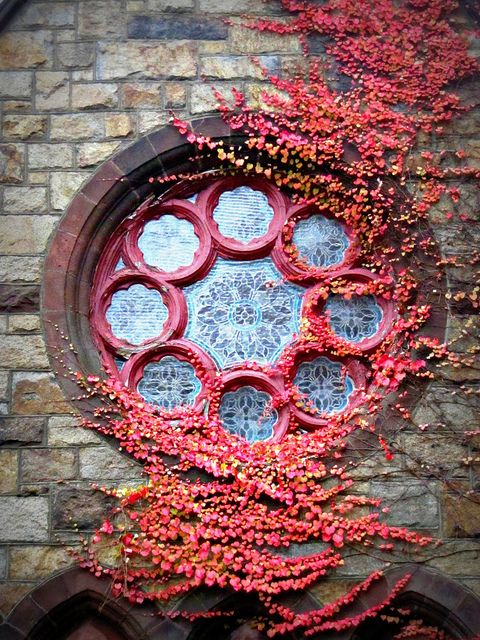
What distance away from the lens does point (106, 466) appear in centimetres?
745

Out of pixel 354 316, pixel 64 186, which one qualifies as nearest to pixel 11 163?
pixel 64 186

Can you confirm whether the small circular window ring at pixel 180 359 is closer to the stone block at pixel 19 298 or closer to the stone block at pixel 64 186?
the stone block at pixel 19 298

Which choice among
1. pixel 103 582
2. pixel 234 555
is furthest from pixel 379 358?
pixel 103 582

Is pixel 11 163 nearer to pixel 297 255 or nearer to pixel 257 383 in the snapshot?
pixel 297 255

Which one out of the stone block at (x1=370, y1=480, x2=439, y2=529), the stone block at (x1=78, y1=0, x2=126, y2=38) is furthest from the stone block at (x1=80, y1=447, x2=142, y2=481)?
the stone block at (x1=78, y1=0, x2=126, y2=38)

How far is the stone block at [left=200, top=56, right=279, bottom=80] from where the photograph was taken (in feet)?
27.1

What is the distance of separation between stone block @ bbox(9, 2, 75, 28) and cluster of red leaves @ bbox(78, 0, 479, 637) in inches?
47.4

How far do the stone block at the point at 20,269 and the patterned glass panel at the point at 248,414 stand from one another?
5.17 ft

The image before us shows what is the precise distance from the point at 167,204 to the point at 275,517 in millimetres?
2453

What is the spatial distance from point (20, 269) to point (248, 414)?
6.15 feet

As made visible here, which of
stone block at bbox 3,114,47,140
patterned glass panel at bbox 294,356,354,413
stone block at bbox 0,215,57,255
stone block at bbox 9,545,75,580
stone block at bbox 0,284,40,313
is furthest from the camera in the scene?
stone block at bbox 3,114,47,140

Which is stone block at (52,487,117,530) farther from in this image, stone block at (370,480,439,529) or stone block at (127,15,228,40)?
stone block at (127,15,228,40)

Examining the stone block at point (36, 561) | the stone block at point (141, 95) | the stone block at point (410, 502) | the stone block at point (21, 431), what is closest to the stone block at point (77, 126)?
the stone block at point (141, 95)

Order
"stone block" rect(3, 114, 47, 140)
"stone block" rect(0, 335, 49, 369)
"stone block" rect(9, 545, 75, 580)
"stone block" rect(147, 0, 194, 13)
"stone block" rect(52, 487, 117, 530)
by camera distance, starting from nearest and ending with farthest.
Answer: "stone block" rect(9, 545, 75, 580)
"stone block" rect(52, 487, 117, 530)
"stone block" rect(0, 335, 49, 369)
"stone block" rect(3, 114, 47, 140)
"stone block" rect(147, 0, 194, 13)
